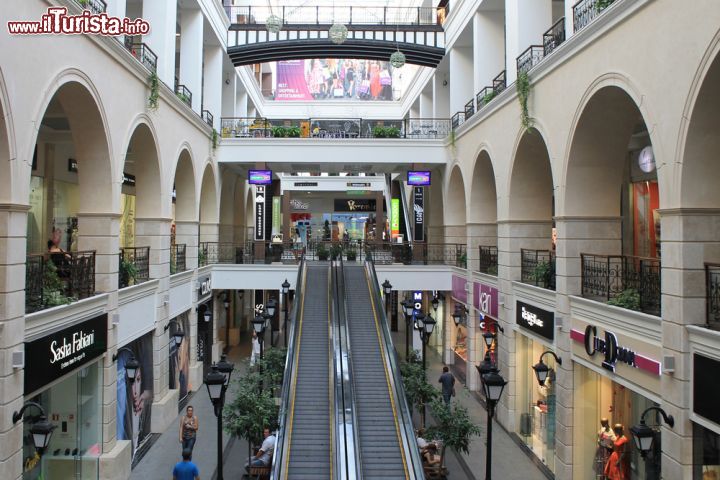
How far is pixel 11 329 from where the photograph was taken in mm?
7508

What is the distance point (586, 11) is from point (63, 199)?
46.4 ft

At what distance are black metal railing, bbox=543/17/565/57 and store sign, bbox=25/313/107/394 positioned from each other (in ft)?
36.7

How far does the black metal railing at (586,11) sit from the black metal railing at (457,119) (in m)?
9.88

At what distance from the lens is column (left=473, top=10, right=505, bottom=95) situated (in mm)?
18234

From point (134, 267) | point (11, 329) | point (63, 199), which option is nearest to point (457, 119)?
point (134, 267)

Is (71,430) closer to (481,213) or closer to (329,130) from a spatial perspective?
(481,213)

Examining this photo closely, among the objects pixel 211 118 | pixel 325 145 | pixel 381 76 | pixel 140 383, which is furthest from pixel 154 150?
pixel 381 76

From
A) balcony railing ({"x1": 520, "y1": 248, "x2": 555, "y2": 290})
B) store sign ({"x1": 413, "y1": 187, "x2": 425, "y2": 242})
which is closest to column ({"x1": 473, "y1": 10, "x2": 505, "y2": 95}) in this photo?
balcony railing ({"x1": 520, "y1": 248, "x2": 555, "y2": 290})

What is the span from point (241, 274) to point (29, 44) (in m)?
14.4

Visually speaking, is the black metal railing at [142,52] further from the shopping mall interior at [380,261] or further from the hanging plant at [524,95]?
the hanging plant at [524,95]

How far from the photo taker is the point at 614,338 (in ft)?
31.1

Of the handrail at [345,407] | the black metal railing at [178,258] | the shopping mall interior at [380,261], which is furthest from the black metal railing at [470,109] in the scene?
the black metal railing at [178,258]

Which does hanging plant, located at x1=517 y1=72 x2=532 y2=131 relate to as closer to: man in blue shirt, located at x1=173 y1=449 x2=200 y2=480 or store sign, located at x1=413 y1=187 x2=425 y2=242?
man in blue shirt, located at x1=173 y1=449 x2=200 y2=480

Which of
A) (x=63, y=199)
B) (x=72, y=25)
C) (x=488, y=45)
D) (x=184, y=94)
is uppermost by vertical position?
(x=488, y=45)
